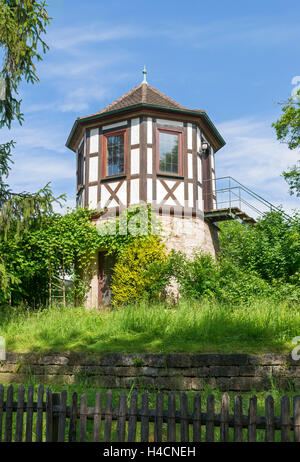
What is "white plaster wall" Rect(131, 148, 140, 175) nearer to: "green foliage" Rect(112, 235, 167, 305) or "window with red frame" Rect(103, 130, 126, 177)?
"window with red frame" Rect(103, 130, 126, 177)

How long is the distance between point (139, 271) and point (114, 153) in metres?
4.73

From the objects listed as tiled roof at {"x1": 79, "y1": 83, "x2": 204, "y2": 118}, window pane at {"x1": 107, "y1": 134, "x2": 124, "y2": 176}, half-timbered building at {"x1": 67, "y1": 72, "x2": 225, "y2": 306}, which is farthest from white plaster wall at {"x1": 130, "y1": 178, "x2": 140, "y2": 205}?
tiled roof at {"x1": 79, "y1": 83, "x2": 204, "y2": 118}

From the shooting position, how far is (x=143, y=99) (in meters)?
16.3

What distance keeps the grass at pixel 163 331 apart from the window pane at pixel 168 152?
21.4ft

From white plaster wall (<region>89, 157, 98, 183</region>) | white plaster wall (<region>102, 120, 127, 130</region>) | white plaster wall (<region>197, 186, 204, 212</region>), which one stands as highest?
white plaster wall (<region>102, 120, 127, 130</region>)

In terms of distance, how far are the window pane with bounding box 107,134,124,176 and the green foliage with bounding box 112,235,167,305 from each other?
3.02 meters

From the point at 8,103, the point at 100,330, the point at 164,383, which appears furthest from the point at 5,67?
the point at 164,383

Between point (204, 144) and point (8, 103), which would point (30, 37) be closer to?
point (8, 103)

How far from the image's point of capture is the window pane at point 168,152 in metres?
15.9

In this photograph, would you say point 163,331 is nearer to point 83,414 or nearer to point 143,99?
point 83,414

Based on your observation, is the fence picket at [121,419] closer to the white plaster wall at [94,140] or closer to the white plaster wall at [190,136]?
the white plaster wall at [190,136]

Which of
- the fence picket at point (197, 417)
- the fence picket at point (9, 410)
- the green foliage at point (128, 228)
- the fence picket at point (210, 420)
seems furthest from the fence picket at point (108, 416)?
the green foliage at point (128, 228)

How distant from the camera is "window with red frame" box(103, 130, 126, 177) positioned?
16.1m

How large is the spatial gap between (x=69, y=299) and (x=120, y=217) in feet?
10.8
